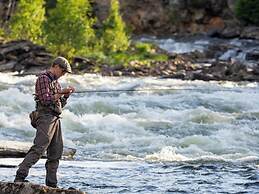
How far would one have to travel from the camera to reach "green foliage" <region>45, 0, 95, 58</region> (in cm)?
3409

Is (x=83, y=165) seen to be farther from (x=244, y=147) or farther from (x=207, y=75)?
(x=207, y=75)

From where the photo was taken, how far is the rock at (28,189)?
24.0 feet

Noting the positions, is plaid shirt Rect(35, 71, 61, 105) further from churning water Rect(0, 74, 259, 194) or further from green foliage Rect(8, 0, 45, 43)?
green foliage Rect(8, 0, 45, 43)

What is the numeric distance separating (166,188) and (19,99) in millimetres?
10405

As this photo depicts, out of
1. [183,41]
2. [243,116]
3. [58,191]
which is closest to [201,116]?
[243,116]

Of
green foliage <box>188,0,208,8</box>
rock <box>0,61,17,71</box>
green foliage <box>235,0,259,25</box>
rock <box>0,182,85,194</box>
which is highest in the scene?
green foliage <box>188,0,208,8</box>

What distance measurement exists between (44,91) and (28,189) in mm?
1257

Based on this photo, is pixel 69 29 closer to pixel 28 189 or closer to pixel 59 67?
pixel 59 67

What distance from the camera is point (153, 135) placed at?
15.4 m

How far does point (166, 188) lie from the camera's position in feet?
30.4

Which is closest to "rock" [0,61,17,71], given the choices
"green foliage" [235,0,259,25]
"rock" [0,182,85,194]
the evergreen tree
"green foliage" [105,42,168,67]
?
"green foliage" [105,42,168,67]

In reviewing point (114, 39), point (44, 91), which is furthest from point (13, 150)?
point (114, 39)

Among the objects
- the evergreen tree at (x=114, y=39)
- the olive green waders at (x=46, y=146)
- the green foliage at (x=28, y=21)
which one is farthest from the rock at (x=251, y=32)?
the olive green waders at (x=46, y=146)

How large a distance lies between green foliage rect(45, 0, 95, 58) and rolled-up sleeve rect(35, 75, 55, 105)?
25895 mm
